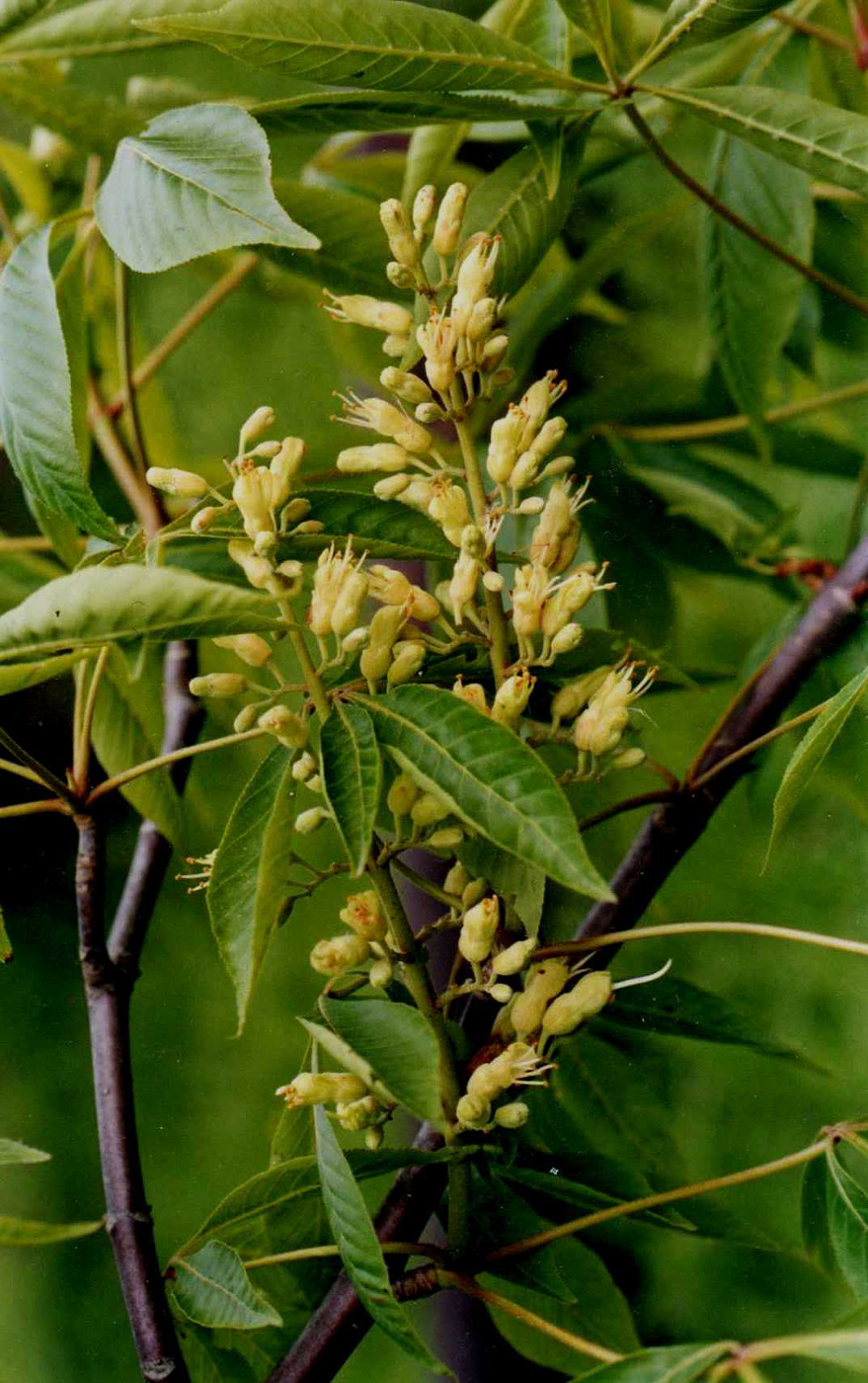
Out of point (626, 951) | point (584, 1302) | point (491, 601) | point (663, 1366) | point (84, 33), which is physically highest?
point (84, 33)

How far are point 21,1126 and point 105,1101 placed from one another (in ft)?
1.39

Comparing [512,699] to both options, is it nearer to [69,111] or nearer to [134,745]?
[134,745]

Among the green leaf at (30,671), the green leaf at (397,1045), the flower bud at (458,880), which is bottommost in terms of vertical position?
the green leaf at (397,1045)

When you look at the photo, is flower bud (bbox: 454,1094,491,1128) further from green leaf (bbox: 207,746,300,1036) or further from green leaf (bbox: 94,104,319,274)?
green leaf (bbox: 94,104,319,274)

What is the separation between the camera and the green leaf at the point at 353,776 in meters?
0.27

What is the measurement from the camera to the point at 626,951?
2.78 ft

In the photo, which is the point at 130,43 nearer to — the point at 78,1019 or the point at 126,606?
the point at 126,606

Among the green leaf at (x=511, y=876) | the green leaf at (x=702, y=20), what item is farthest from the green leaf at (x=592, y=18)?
the green leaf at (x=511, y=876)

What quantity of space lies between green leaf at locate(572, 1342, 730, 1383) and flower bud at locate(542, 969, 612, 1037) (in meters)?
0.07

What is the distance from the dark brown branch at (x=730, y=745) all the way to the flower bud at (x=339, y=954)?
0.38ft

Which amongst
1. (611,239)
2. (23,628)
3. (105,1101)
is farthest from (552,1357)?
(611,239)

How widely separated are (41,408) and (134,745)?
132 millimetres

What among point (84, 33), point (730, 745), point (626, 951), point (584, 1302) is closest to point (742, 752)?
point (730, 745)

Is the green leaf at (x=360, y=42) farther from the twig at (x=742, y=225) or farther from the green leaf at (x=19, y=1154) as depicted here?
the green leaf at (x=19, y=1154)
